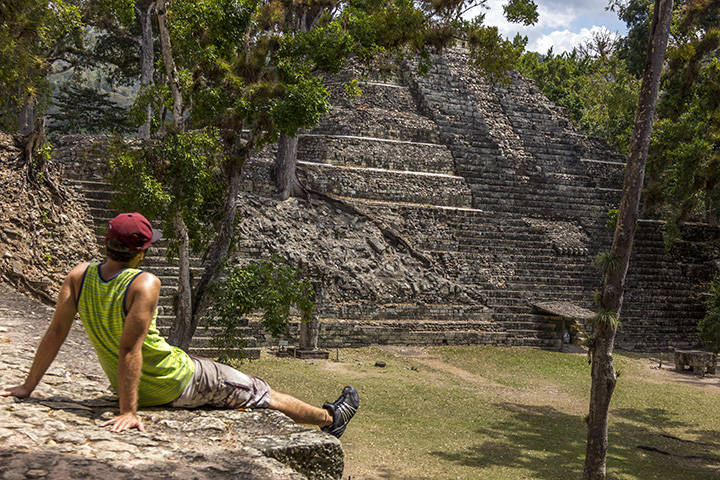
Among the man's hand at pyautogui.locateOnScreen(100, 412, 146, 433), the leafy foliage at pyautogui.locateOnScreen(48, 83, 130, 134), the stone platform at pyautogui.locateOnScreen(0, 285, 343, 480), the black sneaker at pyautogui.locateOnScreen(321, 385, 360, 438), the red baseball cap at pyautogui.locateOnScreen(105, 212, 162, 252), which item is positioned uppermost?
the leafy foliage at pyautogui.locateOnScreen(48, 83, 130, 134)

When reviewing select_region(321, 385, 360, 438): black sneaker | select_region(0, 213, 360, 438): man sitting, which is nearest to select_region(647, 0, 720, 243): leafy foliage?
select_region(321, 385, 360, 438): black sneaker

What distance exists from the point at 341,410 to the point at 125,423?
138 centimetres

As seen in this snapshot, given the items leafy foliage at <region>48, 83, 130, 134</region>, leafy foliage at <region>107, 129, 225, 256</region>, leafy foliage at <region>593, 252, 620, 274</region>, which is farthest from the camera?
leafy foliage at <region>48, 83, 130, 134</region>

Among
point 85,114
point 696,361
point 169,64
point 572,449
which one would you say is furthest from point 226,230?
point 85,114

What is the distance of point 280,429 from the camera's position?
3.11 m

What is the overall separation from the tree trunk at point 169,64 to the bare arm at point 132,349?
192 inches

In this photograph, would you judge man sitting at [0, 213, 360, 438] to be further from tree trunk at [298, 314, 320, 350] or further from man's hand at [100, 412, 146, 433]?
tree trunk at [298, 314, 320, 350]

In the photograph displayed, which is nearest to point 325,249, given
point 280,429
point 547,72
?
point 280,429

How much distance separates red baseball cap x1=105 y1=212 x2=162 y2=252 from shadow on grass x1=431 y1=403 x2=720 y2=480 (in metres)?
4.57

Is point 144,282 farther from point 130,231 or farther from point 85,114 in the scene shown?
point 85,114

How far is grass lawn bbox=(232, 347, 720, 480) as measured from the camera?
21.7 feet

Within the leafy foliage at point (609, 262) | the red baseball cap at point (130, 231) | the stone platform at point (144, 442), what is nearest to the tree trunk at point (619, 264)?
the leafy foliage at point (609, 262)

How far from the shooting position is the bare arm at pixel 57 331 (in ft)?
9.51

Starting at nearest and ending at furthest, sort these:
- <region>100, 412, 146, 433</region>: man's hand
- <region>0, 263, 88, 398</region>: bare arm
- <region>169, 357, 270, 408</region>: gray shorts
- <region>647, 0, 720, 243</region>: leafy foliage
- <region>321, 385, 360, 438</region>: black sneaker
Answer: <region>100, 412, 146, 433</region>: man's hand → <region>0, 263, 88, 398</region>: bare arm → <region>169, 357, 270, 408</region>: gray shorts → <region>321, 385, 360, 438</region>: black sneaker → <region>647, 0, 720, 243</region>: leafy foliage
